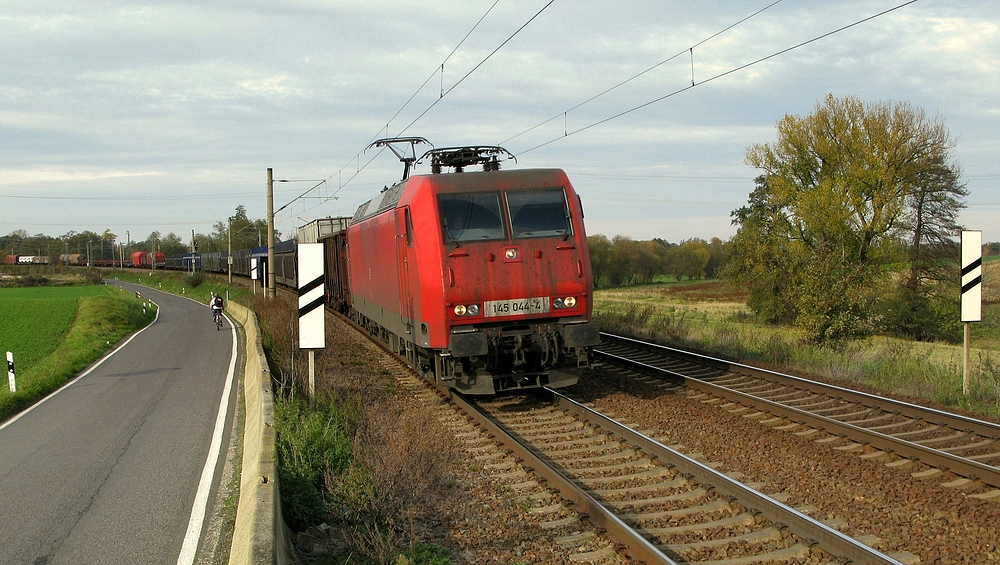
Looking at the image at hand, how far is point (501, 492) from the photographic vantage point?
6.99 m

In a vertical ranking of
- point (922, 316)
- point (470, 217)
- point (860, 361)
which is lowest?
point (922, 316)

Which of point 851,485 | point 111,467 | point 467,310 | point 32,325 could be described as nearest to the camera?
point 851,485

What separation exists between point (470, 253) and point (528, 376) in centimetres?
190

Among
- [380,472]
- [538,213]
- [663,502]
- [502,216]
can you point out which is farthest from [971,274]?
[380,472]

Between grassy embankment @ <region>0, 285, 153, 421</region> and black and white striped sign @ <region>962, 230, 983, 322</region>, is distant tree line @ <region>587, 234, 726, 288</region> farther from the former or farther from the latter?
black and white striped sign @ <region>962, 230, 983, 322</region>

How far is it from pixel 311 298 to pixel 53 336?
34190 millimetres

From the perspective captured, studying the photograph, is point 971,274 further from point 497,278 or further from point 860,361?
point 497,278

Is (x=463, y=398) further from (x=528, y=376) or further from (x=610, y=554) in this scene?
(x=610, y=554)

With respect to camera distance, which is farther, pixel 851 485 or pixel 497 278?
pixel 497 278

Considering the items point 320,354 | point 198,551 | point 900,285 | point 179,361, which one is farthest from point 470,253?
point 900,285

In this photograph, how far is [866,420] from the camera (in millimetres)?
9164

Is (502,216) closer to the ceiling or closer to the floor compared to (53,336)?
closer to the ceiling

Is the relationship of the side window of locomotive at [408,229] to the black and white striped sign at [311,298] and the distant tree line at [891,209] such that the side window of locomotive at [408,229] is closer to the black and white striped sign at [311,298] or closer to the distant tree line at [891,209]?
the black and white striped sign at [311,298]

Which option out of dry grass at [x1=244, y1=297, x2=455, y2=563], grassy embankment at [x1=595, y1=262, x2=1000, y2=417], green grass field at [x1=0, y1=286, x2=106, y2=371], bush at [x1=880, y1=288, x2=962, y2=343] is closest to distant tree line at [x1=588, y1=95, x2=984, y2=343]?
bush at [x1=880, y1=288, x2=962, y2=343]
